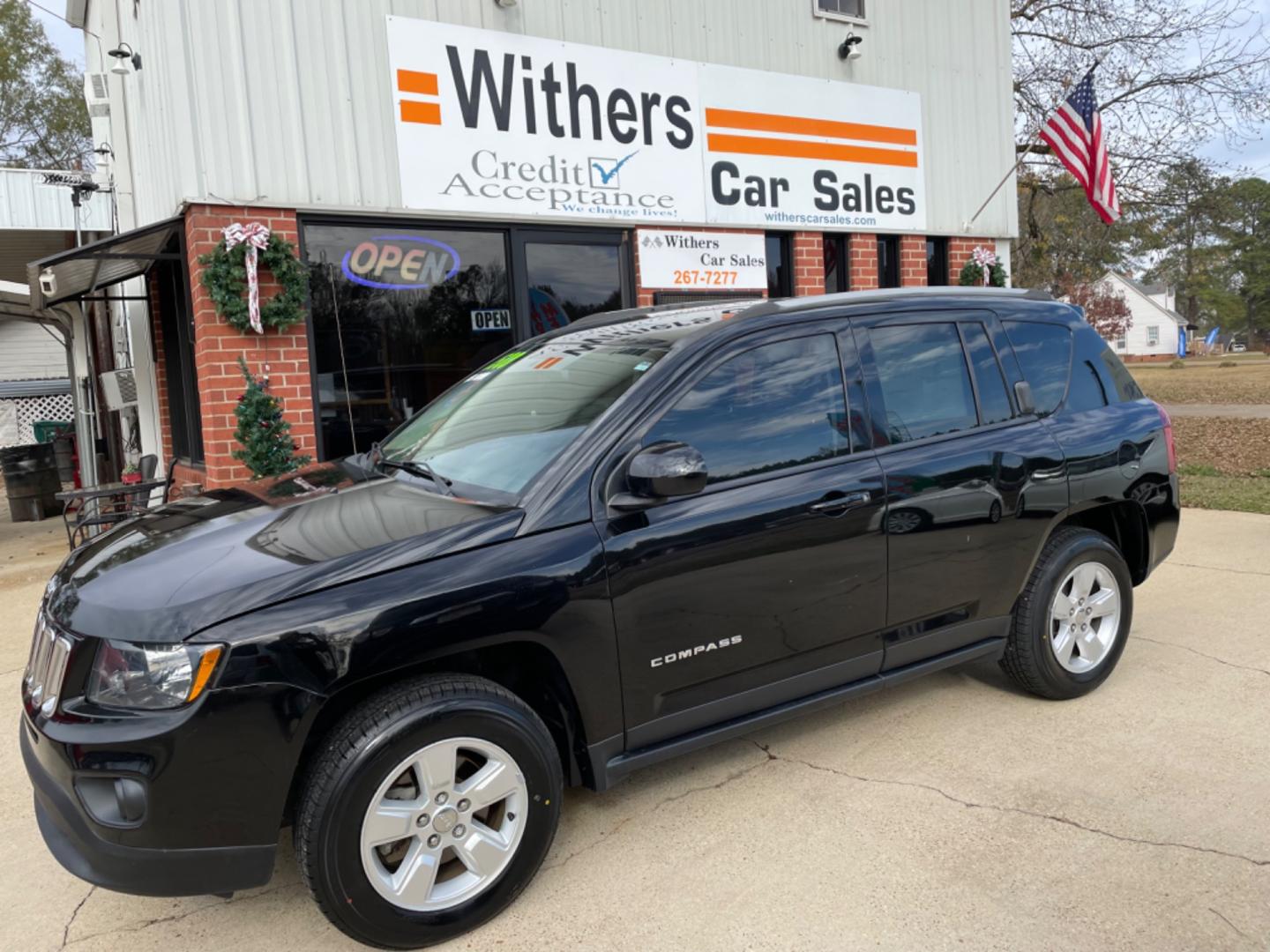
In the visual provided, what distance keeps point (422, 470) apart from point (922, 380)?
2001 millimetres

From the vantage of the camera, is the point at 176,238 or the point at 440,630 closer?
the point at 440,630

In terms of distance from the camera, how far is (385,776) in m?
2.43

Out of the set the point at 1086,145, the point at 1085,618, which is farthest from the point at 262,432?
the point at 1086,145

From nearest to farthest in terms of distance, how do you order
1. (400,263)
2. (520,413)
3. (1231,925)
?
(1231,925), (520,413), (400,263)

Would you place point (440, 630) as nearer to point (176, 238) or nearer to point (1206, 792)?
point (1206, 792)

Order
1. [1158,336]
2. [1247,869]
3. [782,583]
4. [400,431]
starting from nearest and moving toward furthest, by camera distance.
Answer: [1247,869] < [782,583] < [400,431] < [1158,336]

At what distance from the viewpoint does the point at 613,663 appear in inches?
111

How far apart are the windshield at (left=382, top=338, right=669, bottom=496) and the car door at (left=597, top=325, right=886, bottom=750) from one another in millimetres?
263

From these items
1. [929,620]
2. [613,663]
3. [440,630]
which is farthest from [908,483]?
[440,630]

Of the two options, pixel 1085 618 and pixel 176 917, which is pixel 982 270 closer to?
pixel 1085 618

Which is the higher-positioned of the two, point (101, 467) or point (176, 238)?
point (176, 238)

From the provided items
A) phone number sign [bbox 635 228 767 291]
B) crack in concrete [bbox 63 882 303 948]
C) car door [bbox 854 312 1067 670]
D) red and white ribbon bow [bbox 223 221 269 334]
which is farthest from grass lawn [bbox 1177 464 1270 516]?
crack in concrete [bbox 63 882 303 948]


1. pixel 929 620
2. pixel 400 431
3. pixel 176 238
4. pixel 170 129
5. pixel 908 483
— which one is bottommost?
pixel 929 620

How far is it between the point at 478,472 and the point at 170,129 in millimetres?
5079
